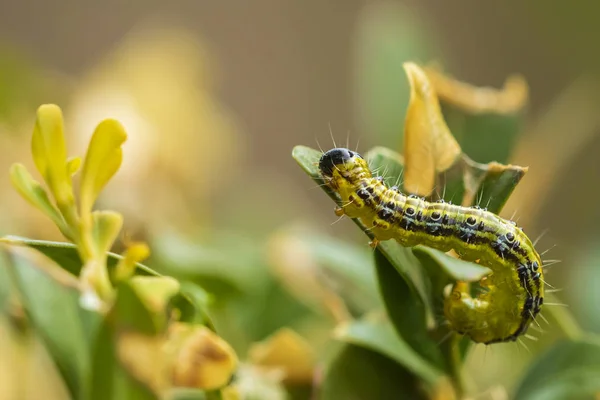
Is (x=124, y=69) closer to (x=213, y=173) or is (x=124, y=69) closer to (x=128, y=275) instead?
(x=213, y=173)

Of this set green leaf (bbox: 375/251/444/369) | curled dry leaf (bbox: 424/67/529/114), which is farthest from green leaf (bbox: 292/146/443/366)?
curled dry leaf (bbox: 424/67/529/114)

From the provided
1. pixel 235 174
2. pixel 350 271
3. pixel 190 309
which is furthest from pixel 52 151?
pixel 235 174

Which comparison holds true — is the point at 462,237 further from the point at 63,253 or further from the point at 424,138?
the point at 63,253

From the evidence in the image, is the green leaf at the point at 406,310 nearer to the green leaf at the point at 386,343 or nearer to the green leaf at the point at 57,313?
the green leaf at the point at 386,343

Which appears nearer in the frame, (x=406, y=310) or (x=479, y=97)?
(x=406, y=310)

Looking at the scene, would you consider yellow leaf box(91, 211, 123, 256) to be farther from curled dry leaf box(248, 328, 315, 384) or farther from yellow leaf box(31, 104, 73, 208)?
curled dry leaf box(248, 328, 315, 384)

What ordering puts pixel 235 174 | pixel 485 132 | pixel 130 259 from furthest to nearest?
Result: pixel 235 174
pixel 485 132
pixel 130 259

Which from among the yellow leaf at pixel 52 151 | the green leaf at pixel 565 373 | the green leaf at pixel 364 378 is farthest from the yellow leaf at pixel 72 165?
the green leaf at pixel 565 373
